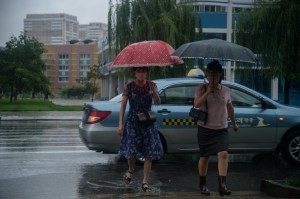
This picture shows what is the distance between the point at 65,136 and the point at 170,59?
893 centimetres

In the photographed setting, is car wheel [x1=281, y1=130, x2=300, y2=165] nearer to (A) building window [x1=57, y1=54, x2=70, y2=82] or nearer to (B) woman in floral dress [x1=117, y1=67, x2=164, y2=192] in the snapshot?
(B) woman in floral dress [x1=117, y1=67, x2=164, y2=192]

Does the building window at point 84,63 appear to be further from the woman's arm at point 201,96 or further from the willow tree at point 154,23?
the woman's arm at point 201,96

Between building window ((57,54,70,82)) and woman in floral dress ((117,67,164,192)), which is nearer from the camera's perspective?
woman in floral dress ((117,67,164,192))

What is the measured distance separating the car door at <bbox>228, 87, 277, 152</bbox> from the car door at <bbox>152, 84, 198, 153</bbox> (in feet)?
2.64

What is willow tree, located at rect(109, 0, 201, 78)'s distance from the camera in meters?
22.8

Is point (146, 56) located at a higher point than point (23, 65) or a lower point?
lower

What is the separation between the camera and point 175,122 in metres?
8.77

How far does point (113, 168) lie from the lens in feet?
28.5

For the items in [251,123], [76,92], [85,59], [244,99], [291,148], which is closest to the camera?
[251,123]

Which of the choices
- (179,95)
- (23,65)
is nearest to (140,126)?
(179,95)

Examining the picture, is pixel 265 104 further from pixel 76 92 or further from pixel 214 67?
pixel 76 92

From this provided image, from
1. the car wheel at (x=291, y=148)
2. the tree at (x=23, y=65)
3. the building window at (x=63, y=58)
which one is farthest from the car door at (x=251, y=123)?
the building window at (x=63, y=58)

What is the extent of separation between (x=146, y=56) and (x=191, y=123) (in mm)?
2652

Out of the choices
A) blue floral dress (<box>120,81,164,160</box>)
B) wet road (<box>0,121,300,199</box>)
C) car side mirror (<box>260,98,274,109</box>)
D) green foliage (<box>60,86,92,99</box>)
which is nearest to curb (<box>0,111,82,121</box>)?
wet road (<box>0,121,300,199</box>)
